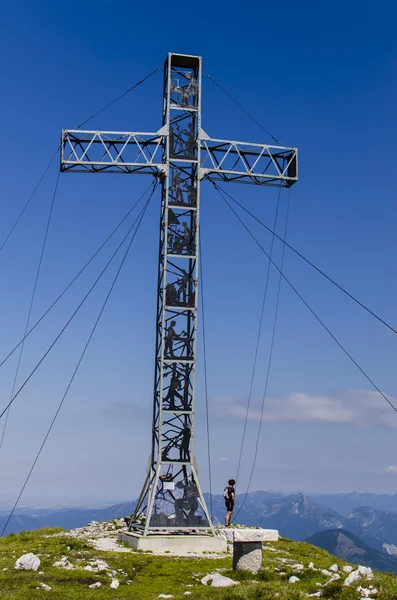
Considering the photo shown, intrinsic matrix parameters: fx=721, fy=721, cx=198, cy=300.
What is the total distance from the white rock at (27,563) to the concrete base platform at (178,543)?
21.6ft

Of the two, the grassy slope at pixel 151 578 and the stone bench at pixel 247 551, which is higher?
the stone bench at pixel 247 551

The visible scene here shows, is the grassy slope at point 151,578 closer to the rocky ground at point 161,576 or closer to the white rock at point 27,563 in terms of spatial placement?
the rocky ground at point 161,576

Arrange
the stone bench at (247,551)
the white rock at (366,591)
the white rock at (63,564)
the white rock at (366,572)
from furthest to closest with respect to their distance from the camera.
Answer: the stone bench at (247,551), the white rock at (63,564), the white rock at (366,572), the white rock at (366,591)

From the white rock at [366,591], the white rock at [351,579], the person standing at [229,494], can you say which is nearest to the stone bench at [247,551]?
the white rock at [351,579]

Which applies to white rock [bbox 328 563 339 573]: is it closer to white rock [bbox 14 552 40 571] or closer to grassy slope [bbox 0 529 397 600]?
grassy slope [bbox 0 529 397 600]

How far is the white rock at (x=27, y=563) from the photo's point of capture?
19.9 meters

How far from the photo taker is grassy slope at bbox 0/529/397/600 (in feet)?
56.1

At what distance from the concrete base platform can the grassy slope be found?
102 centimetres

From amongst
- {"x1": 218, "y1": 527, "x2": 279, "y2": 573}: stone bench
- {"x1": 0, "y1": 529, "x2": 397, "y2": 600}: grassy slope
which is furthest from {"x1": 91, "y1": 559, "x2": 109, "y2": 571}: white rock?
{"x1": 218, "y1": 527, "x2": 279, "y2": 573}: stone bench

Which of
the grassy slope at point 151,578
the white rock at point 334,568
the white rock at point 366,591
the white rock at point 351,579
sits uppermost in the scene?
the white rock at point 351,579

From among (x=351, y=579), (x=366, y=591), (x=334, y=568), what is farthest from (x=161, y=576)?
(x=366, y=591)

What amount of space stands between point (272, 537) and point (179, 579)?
11.2 metres

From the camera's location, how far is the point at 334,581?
1784 centimetres

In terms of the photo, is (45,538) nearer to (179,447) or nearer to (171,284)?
(179,447)
